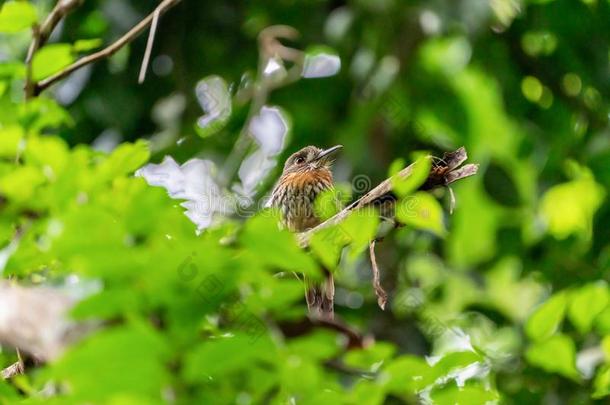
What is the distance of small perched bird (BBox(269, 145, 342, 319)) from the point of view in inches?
190

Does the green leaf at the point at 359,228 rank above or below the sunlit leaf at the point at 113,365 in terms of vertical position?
below

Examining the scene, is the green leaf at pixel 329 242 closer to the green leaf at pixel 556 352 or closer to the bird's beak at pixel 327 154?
the green leaf at pixel 556 352

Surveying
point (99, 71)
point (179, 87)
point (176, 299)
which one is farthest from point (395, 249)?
point (176, 299)

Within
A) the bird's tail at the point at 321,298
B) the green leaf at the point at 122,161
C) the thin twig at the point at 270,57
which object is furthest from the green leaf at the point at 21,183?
the thin twig at the point at 270,57

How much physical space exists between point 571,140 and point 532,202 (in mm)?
397

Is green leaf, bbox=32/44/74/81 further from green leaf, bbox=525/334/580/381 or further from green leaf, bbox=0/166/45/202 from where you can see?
green leaf, bbox=525/334/580/381

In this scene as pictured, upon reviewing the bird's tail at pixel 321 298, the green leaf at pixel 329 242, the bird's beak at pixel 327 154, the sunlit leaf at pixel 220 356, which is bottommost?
the bird's beak at pixel 327 154

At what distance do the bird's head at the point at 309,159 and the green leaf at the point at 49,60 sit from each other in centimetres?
202

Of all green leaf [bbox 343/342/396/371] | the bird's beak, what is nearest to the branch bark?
green leaf [bbox 343/342/396/371]

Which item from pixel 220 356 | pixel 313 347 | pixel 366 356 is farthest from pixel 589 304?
pixel 220 356

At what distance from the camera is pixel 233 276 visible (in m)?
1.78

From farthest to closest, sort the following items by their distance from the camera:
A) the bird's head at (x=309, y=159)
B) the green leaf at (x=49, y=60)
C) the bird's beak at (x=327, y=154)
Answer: the bird's head at (x=309, y=159) → the bird's beak at (x=327, y=154) → the green leaf at (x=49, y=60)

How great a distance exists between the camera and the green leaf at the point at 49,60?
2895mm

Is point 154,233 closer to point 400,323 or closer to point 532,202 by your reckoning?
point 400,323
